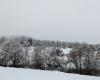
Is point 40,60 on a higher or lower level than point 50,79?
lower

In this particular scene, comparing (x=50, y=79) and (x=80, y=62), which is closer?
(x=50, y=79)

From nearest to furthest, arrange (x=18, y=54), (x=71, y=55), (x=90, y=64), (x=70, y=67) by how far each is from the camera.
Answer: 1. (x=70, y=67)
2. (x=90, y=64)
3. (x=18, y=54)
4. (x=71, y=55)

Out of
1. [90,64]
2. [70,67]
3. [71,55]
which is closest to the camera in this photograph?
[70,67]

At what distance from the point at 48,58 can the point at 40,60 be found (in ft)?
6.97

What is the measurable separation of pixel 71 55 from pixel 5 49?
12.2 metres

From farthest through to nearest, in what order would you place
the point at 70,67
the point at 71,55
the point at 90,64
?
the point at 71,55 → the point at 90,64 → the point at 70,67

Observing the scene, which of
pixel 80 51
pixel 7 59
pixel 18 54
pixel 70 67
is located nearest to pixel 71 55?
pixel 80 51

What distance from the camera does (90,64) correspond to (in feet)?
104

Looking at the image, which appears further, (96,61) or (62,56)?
(62,56)

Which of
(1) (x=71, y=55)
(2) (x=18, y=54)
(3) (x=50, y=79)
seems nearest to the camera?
(3) (x=50, y=79)

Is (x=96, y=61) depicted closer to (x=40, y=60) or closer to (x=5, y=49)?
(x=40, y=60)

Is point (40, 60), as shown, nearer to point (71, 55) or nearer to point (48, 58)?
point (48, 58)

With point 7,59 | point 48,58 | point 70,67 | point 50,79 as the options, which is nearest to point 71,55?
point 48,58

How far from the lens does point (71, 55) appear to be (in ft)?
121
